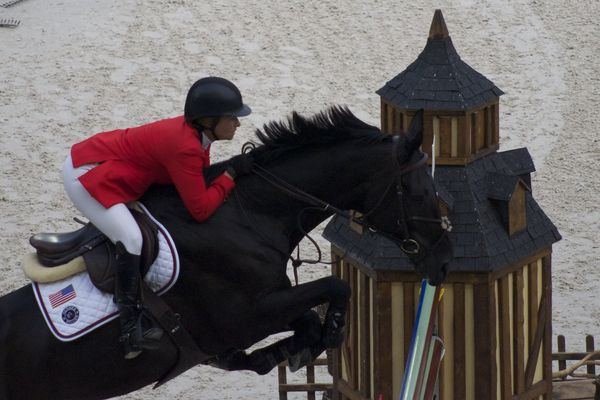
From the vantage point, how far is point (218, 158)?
17594 millimetres

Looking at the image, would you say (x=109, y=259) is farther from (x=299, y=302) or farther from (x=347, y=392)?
(x=347, y=392)

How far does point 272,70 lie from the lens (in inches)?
759

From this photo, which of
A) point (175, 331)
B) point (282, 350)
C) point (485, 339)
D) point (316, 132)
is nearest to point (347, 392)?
point (485, 339)

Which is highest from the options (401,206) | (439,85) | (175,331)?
(439,85)

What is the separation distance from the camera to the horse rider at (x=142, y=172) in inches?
340

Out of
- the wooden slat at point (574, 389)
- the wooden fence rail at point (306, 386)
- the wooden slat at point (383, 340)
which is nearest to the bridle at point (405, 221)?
the wooden slat at point (383, 340)

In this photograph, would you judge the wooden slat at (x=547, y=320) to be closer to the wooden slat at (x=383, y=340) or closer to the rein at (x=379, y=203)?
the wooden slat at (x=383, y=340)

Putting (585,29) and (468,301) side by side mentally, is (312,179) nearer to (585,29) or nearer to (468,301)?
(468,301)

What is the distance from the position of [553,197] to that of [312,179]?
878cm

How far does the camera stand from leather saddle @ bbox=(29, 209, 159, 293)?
8812mm

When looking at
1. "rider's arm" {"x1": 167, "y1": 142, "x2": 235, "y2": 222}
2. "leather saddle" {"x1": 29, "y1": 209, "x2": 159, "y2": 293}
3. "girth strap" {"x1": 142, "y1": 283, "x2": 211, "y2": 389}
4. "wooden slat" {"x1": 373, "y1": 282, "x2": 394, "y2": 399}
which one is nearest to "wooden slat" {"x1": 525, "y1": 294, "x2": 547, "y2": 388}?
"wooden slat" {"x1": 373, "y1": 282, "x2": 394, "y2": 399}

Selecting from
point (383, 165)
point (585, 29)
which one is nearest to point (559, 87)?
point (585, 29)

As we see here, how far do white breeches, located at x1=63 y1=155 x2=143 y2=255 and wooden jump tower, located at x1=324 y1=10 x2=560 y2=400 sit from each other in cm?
200

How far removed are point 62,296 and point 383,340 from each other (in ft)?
8.15
